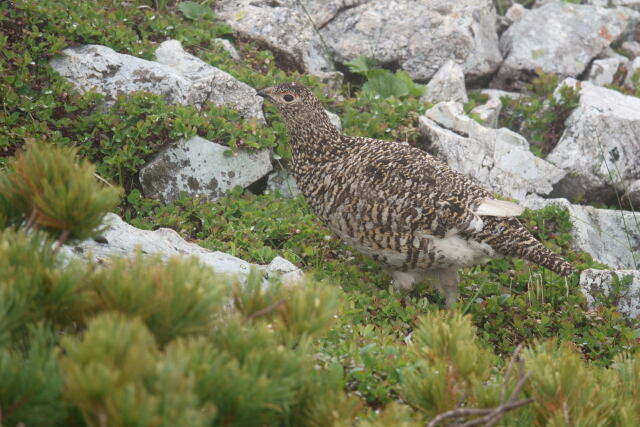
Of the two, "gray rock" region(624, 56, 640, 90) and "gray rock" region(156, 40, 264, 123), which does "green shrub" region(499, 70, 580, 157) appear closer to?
"gray rock" region(624, 56, 640, 90)

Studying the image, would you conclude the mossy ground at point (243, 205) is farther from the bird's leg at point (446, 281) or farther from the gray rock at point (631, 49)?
the gray rock at point (631, 49)

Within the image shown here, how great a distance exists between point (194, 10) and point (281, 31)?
974 mm

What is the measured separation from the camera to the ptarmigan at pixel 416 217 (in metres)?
4.75

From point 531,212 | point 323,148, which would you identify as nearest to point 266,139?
point 323,148

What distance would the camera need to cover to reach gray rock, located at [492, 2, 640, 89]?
8.48 meters

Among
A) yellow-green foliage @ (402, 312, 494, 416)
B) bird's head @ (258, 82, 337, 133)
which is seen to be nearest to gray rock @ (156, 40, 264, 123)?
bird's head @ (258, 82, 337, 133)

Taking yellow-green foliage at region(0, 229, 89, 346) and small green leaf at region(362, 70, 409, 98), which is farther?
small green leaf at region(362, 70, 409, 98)

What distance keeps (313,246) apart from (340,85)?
265 centimetres

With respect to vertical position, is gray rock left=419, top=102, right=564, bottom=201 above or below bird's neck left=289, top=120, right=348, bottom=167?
below

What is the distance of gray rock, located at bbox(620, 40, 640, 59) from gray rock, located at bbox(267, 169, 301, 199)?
549 cm

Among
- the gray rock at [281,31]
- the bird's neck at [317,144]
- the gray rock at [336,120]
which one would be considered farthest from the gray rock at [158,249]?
the gray rock at [281,31]

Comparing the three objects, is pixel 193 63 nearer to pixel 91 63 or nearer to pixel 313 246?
pixel 91 63

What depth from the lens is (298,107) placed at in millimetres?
5609

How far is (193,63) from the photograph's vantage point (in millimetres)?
6707
